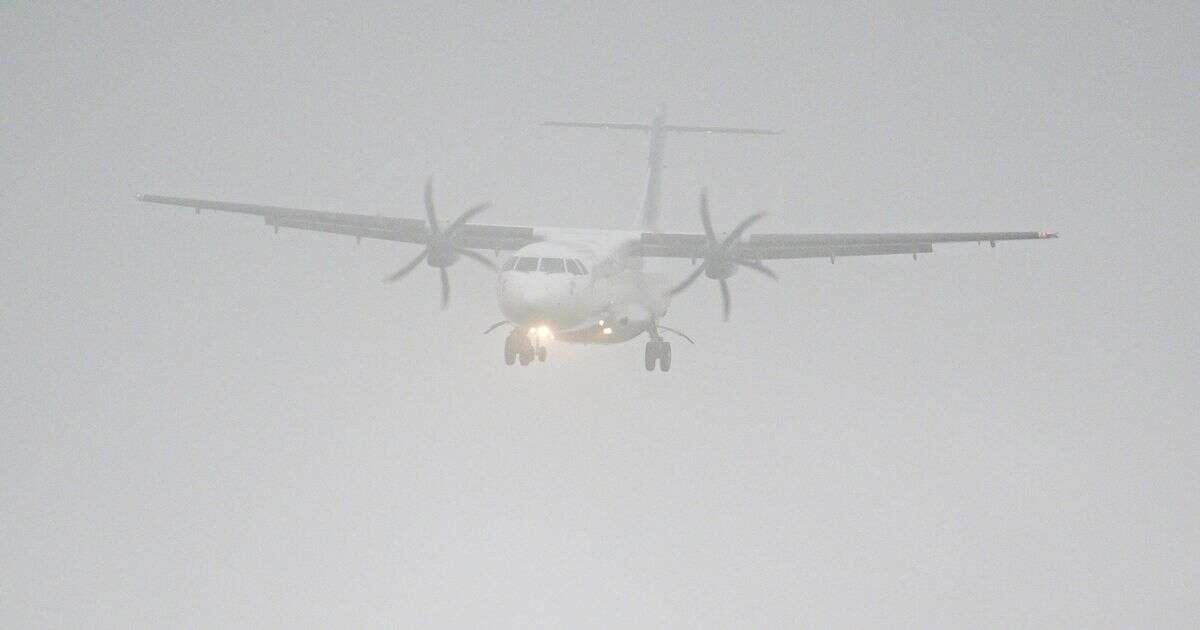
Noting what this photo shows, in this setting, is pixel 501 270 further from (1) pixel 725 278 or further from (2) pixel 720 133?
(2) pixel 720 133

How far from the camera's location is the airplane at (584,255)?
4159cm

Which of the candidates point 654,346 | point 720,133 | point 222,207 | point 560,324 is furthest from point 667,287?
point 222,207

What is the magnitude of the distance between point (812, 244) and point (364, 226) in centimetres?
1384

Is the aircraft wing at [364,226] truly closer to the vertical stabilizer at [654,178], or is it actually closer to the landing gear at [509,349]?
the landing gear at [509,349]

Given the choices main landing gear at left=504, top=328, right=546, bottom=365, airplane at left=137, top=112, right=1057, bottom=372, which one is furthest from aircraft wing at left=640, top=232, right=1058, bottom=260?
main landing gear at left=504, top=328, right=546, bottom=365

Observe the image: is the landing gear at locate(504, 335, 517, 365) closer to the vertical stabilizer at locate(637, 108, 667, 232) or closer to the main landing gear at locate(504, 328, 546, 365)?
the main landing gear at locate(504, 328, 546, 365)

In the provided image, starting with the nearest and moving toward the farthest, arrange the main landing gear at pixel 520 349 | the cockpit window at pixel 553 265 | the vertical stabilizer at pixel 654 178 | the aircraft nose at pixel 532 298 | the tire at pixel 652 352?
the aircraft nose at pixel 532 298 < the cockpit window at pixel 553 265 < the main landing gear at pixel 520 349 < the tire at pixel 652 352 < the vertical stabilizer at pixel 654 178

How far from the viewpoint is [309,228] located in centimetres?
5041

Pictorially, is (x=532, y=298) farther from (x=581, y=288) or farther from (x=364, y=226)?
(x=364, y=226)

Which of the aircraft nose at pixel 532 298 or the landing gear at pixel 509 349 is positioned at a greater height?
the aircraft nose at pixel 532 298

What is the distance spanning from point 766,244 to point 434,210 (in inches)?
385

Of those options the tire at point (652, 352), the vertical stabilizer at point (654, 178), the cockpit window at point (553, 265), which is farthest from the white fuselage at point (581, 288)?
the vertical stabilizer at point (654, 178)

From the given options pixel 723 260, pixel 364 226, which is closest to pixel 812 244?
pixel 723 260

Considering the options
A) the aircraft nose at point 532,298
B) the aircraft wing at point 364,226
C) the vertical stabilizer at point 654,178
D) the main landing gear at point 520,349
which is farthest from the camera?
the vertical stabilizer at point 654,178
